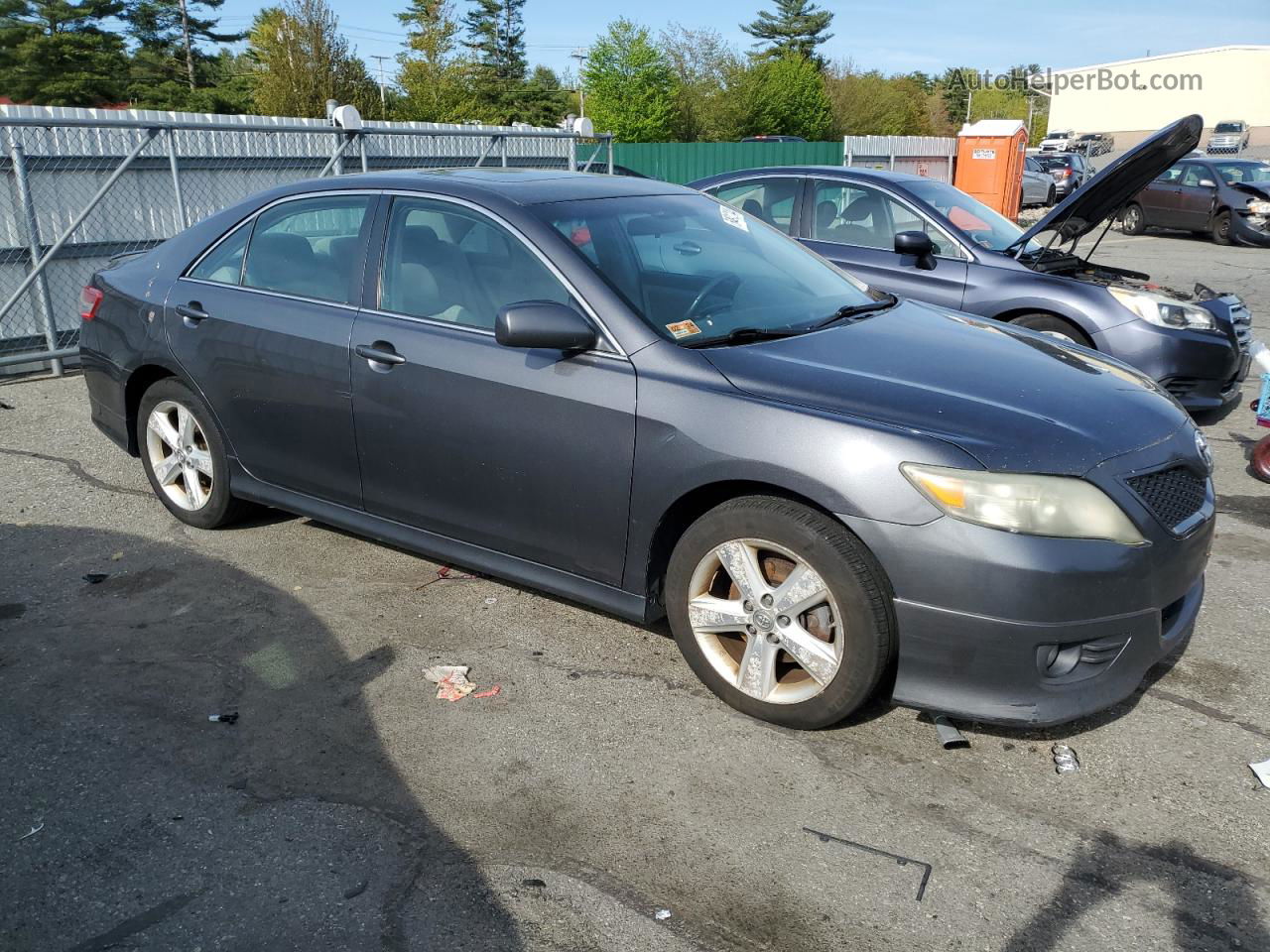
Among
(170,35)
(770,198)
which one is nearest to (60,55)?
A: (170,35)

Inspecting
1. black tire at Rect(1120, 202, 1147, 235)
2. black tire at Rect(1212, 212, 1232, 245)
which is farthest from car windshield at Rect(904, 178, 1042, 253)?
black tire at Rect(1120, 202, 1147, 235)

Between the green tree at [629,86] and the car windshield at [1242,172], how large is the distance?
34648mm

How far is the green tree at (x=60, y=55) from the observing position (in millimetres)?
53656

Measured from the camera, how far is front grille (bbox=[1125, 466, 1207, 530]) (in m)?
3.31

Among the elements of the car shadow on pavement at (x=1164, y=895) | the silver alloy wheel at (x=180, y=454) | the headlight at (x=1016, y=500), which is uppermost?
the headlight at (x=1016, y=500)

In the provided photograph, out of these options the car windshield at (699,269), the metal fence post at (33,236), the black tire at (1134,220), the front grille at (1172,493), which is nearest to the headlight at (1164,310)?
the car windshield at (699,269)

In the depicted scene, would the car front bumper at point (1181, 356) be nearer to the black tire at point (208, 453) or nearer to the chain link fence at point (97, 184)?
the black tire at point (208, 453)

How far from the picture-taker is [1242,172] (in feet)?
69.8

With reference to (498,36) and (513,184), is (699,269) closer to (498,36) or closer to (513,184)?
(513,184)

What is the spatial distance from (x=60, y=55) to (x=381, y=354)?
60.5m

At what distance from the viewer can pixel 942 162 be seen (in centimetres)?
2172

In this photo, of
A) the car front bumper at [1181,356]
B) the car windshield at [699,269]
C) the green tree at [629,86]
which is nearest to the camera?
the car windshield at [699,269]

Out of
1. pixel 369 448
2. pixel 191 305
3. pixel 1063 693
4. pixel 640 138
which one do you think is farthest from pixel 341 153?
pixel 640 138

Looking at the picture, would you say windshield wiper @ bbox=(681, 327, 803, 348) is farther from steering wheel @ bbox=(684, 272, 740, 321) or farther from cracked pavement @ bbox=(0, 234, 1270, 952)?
cracked pavement @ bbox=(0, 234, 1270, 952)
